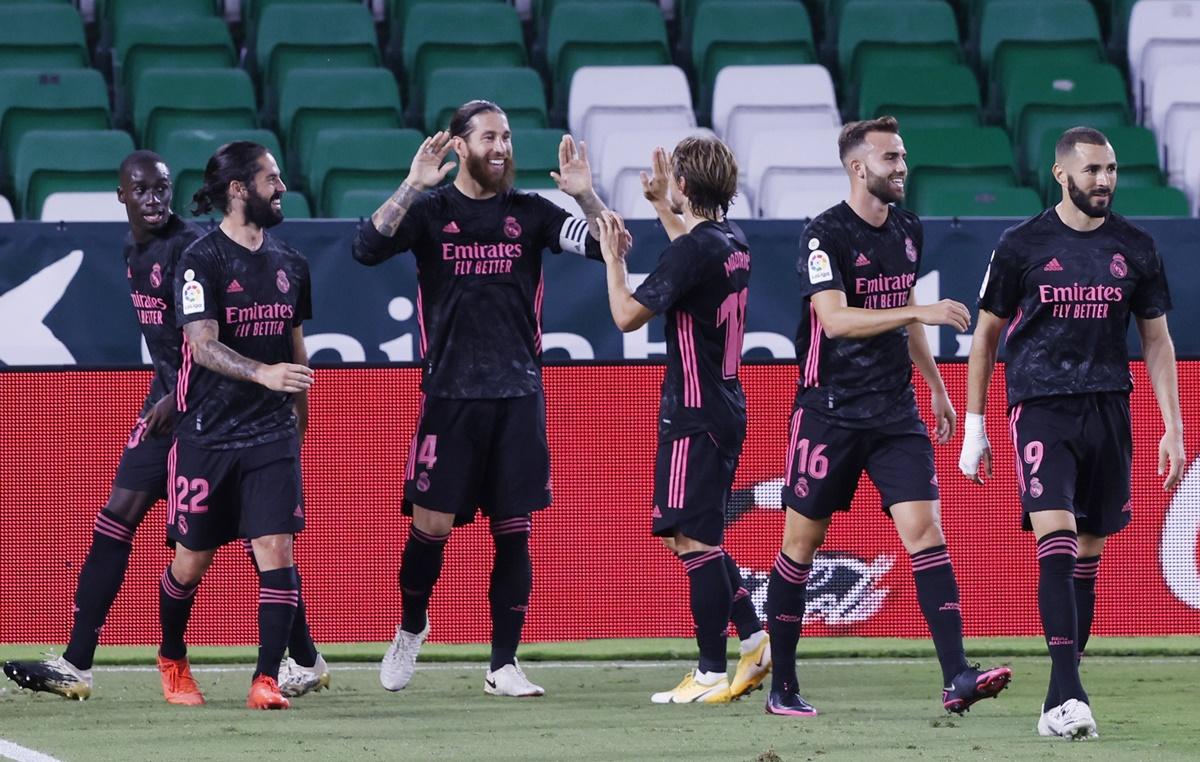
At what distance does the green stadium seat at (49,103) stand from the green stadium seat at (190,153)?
83 cm

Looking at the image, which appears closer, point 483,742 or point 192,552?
point 483,742

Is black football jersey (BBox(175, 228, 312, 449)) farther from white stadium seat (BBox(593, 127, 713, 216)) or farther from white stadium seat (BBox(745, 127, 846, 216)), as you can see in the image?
white stadium seat (BBox(745, 127, 846, 216))

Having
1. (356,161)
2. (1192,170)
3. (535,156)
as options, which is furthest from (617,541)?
(1192,170)

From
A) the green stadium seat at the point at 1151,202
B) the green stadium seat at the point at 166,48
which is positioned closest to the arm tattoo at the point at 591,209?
the green stadium seat at the point at 1151,202

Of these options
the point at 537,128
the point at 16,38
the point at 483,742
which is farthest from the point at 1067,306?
the point at 16,38

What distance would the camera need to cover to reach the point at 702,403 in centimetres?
721

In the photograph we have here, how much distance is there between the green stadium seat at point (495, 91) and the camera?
1200 centimetres

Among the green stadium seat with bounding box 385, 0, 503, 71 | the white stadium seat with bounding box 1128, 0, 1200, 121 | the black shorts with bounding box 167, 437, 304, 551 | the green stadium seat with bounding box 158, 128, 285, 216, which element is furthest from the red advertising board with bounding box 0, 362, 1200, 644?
the green stadium seat with bounding box 385, 0, 503, 71

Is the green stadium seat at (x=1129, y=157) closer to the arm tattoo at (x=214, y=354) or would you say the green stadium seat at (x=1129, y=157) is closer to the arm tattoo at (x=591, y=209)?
the arm tattoo at (x=591, y=209)

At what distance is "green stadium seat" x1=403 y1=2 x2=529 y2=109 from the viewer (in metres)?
12.7

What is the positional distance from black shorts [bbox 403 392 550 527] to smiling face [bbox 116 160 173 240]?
1210 millimetres

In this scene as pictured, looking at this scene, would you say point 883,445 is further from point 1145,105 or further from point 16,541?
point 1145,105

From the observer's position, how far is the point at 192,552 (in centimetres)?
721

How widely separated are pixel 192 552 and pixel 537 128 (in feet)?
17.2
